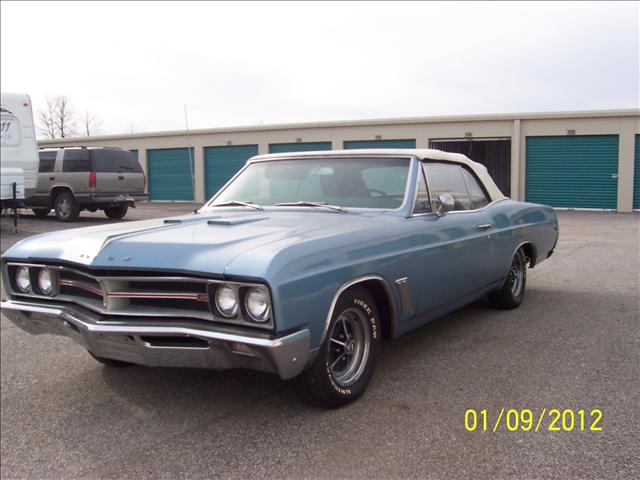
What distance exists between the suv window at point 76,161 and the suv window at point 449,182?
42.0 feet

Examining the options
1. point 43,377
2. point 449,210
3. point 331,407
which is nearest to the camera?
point 331,407

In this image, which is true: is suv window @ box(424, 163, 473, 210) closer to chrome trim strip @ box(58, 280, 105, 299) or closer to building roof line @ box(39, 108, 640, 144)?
chrome trim strip @ box(58, 280, 105, 299)

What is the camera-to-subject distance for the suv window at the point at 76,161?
15719mm

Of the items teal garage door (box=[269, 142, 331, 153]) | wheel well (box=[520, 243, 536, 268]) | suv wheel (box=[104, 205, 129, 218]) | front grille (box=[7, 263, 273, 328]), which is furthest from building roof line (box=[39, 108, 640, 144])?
front grille (box=[7, 263, 273, 328])

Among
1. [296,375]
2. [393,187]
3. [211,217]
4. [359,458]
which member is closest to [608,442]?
[359,458]

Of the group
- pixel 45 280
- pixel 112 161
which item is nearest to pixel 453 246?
pixel 45 280

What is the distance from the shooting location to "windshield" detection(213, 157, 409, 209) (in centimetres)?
425

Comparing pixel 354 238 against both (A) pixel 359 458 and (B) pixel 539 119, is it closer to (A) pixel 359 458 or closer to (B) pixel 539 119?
(A) pixel 359 458

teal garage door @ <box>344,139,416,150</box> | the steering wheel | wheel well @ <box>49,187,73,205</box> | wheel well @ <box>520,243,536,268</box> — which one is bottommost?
wheel well @ <box>520,243,536,268</box>

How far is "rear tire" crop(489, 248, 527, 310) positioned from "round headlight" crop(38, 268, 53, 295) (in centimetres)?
373

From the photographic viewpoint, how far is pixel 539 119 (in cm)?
2130

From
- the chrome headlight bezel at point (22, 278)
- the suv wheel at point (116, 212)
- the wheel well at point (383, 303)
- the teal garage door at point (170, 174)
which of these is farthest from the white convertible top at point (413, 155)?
the teal garage door at point (170, 174)

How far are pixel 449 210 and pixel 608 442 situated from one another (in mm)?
2111

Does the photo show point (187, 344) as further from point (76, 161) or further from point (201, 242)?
point (76, 161)
